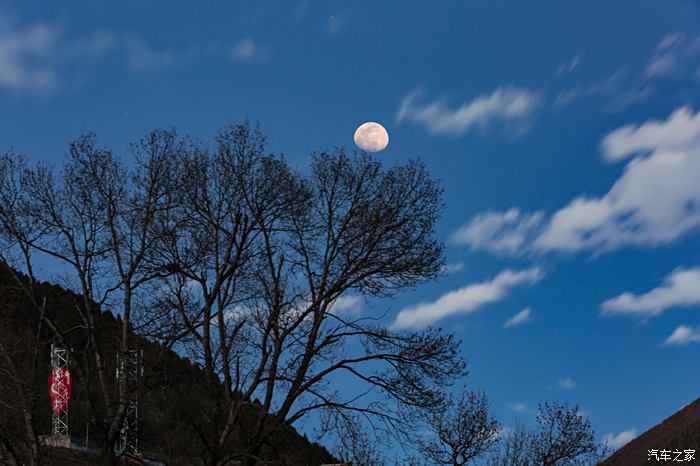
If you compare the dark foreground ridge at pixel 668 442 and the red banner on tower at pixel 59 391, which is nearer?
the dark foreground ridge at pixel 668 442

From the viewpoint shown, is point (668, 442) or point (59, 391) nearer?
point (668, 442)

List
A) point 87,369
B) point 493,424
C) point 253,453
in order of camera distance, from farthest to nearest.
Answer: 1. point 493,424
2. point 87,369
3. point 253,453

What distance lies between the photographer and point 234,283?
21969 millimetres

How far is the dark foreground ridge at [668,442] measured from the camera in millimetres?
33094

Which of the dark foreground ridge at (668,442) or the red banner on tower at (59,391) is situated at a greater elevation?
the red banner on tower at (59,391)

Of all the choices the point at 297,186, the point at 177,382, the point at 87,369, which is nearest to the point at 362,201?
the point at 297,186

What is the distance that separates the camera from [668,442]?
1532 inches

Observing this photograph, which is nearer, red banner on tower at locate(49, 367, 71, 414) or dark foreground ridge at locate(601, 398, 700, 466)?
dark foreground ridge at locate(601, 398, 700, 466)

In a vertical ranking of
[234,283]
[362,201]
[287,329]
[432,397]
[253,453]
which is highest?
[362,201]

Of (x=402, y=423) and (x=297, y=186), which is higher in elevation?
(x=297, y=186)

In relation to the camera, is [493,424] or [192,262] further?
[493,424]

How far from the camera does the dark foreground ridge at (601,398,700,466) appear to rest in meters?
33.1

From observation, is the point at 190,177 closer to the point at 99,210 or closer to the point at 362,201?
the point at 99,210

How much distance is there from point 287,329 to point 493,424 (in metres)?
20.3
